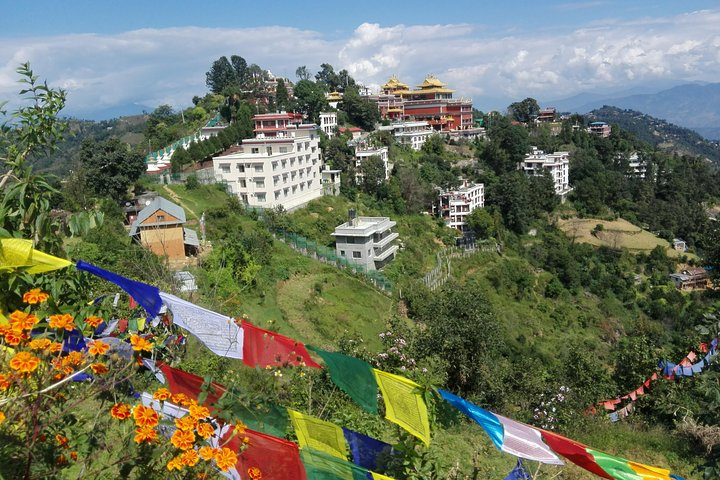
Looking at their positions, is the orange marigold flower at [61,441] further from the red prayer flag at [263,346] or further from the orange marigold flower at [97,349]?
the red prayer flag at [263,346]

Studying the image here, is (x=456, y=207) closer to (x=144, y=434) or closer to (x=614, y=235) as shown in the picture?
(x=614, y=235)

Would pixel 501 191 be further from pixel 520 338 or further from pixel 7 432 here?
pixel 7 432

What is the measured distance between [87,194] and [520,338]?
19089mm

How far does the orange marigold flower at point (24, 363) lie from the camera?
2.22 m

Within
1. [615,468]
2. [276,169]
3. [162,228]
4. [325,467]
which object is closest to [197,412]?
[325,467]

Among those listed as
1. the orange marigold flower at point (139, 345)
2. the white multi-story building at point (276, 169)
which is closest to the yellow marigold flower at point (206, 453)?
the orange marigold flower at point (139, 345)

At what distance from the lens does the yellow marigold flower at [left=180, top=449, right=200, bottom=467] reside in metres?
2.30

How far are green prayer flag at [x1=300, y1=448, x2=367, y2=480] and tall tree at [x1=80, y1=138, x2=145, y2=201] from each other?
2201 centimetres

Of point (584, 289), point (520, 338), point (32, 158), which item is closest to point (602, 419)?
point (32, 158)

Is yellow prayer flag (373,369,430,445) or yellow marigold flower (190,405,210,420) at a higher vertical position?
yellow marigold flower (190,405,210,420)

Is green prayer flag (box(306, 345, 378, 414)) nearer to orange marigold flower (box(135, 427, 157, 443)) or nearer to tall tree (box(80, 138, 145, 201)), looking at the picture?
orange marigold flower (box(135, 427, 157, 443))

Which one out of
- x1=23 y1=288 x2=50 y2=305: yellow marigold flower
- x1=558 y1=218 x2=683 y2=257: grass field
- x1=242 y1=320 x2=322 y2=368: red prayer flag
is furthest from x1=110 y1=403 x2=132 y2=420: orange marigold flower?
x1=558 y1=218 x2=683 y2=257: grass field

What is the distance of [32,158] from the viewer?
4180 millimetres

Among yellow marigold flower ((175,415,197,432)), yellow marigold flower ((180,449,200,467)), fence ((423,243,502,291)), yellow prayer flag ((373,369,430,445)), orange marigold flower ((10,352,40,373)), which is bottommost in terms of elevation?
fence ((423,243,502,291))
